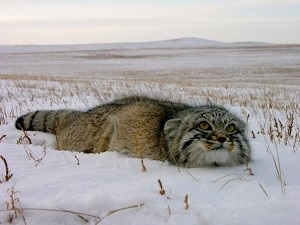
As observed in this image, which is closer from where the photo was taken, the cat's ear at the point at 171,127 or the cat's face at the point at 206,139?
the cat's face at the point at 206,139

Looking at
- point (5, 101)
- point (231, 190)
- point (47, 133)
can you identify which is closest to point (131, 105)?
point (47, 133)

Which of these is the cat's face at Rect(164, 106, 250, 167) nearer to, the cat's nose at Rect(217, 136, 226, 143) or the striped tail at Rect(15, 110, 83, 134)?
the cat's nose at Rect(217, 136, 226, 143)

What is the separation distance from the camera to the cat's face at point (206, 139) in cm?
443

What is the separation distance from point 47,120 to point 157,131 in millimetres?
2779

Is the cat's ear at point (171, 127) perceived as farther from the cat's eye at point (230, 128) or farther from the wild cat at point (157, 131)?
the cat's eye at point (230, 128)

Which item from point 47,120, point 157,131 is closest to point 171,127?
point 157,131

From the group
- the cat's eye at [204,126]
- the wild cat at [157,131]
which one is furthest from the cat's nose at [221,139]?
the cat's eye at [204,126]

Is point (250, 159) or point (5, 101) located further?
point (5, 101)

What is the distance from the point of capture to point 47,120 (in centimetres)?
749

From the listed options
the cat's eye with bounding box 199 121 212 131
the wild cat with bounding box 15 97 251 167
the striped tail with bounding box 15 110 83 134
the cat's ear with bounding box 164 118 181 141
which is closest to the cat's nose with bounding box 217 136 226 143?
the wild cat with bounding box 15 97 251 167

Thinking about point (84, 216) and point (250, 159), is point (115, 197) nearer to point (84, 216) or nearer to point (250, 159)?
point (84, 216)

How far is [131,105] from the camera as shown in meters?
6.18

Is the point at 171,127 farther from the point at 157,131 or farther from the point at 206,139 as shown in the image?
the point at 206,139

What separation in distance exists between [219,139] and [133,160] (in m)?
0.94
